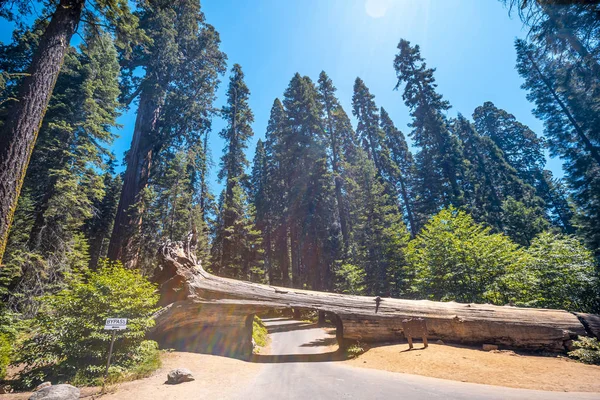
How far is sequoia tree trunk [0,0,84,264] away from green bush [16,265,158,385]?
3.91m

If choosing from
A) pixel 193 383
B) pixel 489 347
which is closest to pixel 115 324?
pixel 193 383

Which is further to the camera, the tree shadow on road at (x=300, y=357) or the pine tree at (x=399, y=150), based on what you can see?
the pine tree at (x=399, y=150)

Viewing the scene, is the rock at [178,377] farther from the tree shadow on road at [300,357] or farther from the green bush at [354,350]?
the green bush at [354,350]

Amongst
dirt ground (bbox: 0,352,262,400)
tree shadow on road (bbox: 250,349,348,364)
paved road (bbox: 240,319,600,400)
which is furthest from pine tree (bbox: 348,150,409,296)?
dirt ground (bbox: 0,352,262,400)

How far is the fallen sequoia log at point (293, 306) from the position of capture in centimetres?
911

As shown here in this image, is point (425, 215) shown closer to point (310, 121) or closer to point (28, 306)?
point (310, 121)

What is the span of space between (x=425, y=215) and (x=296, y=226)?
54.5 feet

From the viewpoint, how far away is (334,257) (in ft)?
79.7

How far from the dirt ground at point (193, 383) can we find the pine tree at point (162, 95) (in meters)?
7.31

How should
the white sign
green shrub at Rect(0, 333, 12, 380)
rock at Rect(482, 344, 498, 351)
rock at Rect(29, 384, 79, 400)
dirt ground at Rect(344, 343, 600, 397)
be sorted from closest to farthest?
rock at Rect(29, 384, 79, 400) → dirt ground at Rect(344, 343, 600, 397) → the white sign → green shrub at Rect(0, 333, 12, 380) → rock at Rect(482, 344, 498, 351)

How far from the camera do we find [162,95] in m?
15.4

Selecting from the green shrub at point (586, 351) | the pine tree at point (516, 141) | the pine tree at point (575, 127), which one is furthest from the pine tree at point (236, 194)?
the pine tree at point (516, 141)

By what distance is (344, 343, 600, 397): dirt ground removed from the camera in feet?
18.3

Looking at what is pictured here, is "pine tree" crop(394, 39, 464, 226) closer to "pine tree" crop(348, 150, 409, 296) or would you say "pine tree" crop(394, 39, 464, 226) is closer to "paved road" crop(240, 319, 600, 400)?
"pine tree" crop(348, 150, 409, 296)
